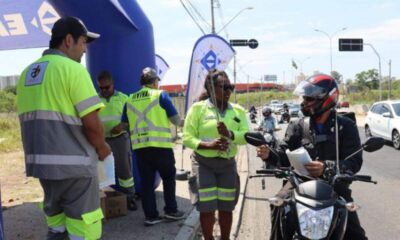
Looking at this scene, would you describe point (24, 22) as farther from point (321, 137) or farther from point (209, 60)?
point (321, 137)

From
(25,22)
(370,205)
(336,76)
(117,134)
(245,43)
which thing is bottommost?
(370,205)

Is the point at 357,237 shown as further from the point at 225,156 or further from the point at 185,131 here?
the point at 185,131

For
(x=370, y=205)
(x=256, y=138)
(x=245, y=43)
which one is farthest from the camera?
(x=245, y=43)

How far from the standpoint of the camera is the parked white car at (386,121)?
15414mm

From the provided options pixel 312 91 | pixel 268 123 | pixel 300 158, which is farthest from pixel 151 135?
pixel 268 123

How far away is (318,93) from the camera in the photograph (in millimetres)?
3494

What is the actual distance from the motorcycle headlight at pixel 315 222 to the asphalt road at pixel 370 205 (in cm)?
343

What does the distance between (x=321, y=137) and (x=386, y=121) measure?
13.7m

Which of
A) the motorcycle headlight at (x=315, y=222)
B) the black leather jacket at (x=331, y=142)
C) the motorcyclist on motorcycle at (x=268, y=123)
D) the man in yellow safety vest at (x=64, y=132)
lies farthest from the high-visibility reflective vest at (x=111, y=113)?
the motorcyclist on motorcycle at (x=268, y=123)

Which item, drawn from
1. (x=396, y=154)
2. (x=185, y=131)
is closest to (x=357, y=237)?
(x=185, y=131)

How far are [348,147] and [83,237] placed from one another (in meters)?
2.15

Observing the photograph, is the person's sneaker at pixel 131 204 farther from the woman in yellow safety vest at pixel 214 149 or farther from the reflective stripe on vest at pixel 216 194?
the reflective stripe on vest at pixel 216 194

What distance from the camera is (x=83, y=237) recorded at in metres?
3.56

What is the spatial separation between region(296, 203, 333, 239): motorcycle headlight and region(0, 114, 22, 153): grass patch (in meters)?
17.0
